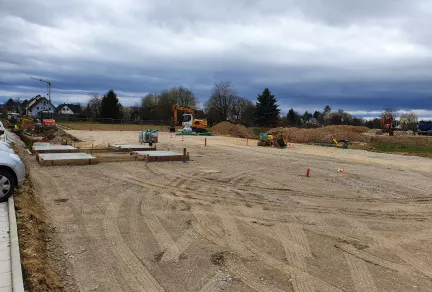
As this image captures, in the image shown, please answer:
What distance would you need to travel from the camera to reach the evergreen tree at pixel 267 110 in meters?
62.5

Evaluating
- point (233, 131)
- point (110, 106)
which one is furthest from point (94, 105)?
point (233, 131)

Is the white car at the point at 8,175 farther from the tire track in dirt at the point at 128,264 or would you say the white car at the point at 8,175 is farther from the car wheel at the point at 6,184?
the tire track in dirt at the point at 128,264

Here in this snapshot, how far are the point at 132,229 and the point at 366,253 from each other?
3939mm

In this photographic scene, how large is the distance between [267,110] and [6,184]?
5726 cm

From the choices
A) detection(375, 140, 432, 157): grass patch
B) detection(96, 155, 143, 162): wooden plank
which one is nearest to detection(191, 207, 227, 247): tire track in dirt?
detection(96, 155, 143, 162): wooden plank

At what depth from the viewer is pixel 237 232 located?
6.47 metres

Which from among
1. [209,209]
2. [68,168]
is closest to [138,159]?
[68,168]

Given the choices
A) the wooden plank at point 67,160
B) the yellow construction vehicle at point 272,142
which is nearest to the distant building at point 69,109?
the yellow construction vehicle at point 272,142

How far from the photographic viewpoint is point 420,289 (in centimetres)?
450

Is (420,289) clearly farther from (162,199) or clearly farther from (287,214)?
(162,199)

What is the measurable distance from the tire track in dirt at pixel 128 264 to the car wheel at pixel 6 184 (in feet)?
6.60

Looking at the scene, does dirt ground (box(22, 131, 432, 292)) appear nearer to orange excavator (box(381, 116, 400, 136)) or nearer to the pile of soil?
the pile of soil

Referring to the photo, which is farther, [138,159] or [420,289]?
[138,159]

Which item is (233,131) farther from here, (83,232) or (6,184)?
(83,232)
